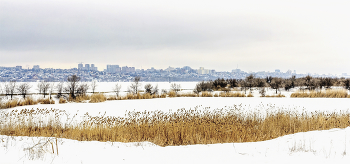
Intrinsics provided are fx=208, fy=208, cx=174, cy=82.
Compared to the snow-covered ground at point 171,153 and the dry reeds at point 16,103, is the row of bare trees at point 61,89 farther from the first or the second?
the snow-covered ground at point 171,153

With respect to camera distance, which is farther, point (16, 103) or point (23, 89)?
point (23, 89)

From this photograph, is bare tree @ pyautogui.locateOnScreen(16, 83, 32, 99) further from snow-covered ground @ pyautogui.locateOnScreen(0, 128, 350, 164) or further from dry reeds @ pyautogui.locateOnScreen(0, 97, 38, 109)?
snow-covered ground @ pyautogui.locateOnScreen(0, 128, 350, 164)

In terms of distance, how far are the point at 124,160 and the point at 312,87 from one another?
28.3 m

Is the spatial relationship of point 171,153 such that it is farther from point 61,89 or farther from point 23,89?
point 23,89

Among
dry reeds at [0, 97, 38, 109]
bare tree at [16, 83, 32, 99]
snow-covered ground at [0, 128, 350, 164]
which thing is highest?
bare tree at [16, 83, 32, 99]

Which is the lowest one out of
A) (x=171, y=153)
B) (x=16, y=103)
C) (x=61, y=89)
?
(x=171, y=153)

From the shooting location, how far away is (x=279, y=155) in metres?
4.47

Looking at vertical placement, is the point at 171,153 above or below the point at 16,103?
below

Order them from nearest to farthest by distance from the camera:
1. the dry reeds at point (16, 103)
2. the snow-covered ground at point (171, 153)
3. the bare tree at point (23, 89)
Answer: the snow-covered ground at point (171, 153)
the dry reeds at point (16, 103)
the bare tree at point (23, 89)

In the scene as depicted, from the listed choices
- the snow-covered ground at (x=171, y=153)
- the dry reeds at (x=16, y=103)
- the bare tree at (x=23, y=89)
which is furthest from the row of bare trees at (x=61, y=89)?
the snow-covered ground at (x=171, y=153)

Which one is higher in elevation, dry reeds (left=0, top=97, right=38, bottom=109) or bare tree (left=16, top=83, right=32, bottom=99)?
bare tree (left=16, top=83, right=32, bottom=99)

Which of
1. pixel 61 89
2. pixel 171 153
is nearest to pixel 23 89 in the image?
pixel 61 89

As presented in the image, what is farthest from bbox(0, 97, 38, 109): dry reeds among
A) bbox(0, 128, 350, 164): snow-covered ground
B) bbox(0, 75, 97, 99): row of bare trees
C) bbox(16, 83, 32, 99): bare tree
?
bbox(0, 128, 350, 164): snow-covered ground

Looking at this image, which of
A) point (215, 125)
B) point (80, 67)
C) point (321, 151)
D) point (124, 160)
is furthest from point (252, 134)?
point (80, 67)
